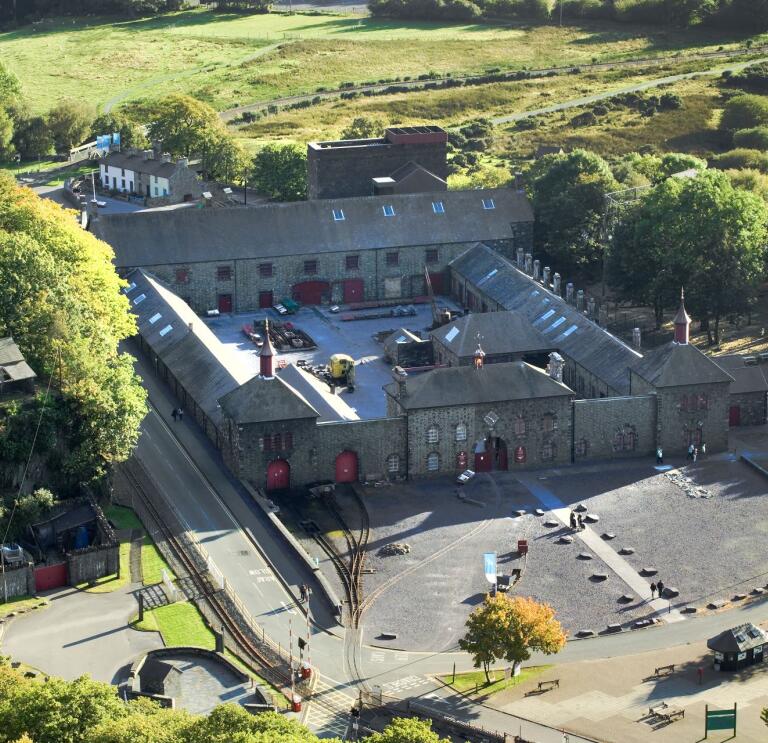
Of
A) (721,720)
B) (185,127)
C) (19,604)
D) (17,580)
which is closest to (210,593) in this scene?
(19,604)

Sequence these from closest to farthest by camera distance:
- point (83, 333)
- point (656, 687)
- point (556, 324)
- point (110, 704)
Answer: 1. point (110, 704)
2. point (656, 687)
3. point (83, 333)
4. point (556, 324)

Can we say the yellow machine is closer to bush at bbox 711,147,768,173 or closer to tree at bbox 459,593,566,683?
tree at bbox 459,593,566,683

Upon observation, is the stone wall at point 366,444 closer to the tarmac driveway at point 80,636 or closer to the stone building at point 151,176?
the tarmac driveway at point 80,636

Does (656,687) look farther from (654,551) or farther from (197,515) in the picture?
(197,515)

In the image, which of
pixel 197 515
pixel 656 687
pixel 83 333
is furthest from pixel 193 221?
pixel 656 687

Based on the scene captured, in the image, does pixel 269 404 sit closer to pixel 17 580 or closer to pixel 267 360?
pixel 267 360

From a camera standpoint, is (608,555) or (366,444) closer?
(608,555)
